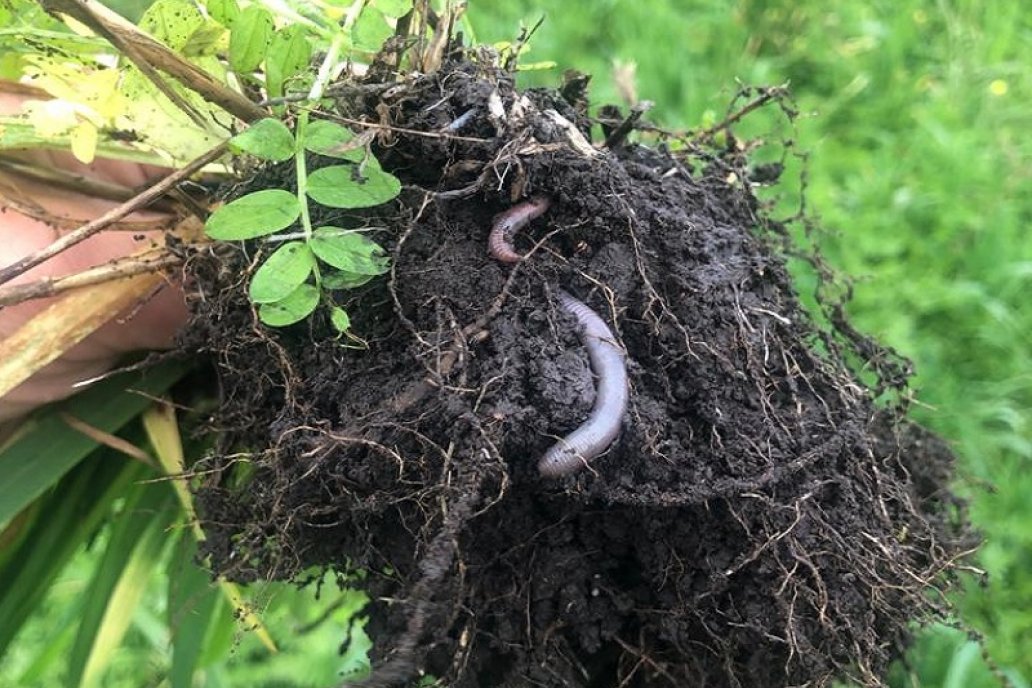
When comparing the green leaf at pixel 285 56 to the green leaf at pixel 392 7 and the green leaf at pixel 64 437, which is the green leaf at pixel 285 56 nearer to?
the green leaf at pixel 392 7

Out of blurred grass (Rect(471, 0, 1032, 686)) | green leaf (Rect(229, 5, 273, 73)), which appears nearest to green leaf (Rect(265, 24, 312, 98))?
green leaf (Rect(229, 5, 273, 73))

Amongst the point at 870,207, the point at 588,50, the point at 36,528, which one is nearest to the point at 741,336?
the point at 36,528

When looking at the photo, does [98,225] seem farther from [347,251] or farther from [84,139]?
[347,251]

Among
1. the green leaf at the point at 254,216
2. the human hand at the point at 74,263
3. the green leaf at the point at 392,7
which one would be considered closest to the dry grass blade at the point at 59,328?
the human hand at the point at 74,263

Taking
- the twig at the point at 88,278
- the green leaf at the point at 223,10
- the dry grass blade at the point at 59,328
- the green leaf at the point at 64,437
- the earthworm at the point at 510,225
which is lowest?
the green leaf at the point at 64,437

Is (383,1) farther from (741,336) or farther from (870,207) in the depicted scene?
(870,207)

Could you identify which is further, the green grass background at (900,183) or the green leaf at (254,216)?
the green grass background at (900,183)

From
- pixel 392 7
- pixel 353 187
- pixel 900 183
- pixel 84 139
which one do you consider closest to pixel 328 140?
pixel 353 187
